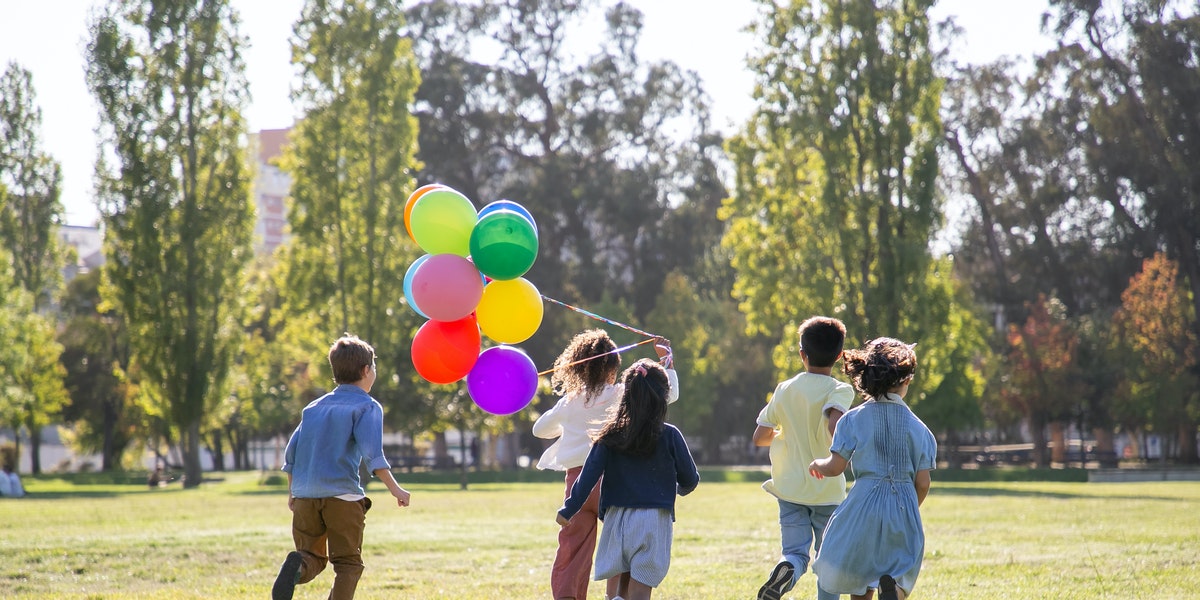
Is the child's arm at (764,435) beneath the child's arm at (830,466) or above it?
above

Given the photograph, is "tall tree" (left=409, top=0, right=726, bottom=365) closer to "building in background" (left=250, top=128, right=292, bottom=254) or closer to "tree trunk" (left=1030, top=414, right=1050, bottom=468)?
"tree trunk" (left=1030, top=414, right=1050, bottom=468)

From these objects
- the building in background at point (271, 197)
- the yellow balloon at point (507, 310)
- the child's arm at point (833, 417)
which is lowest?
the child's arm at point (833, 417)

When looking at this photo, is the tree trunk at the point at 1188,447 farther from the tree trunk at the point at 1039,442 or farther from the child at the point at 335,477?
the child at the point at 335,477

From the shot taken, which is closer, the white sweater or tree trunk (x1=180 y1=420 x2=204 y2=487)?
the white sweater

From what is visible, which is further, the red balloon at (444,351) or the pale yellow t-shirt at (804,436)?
the red balloon at (444,351)

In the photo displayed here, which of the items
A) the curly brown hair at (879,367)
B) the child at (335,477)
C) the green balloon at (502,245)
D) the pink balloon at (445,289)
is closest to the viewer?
the curly brown hair at (879,367)

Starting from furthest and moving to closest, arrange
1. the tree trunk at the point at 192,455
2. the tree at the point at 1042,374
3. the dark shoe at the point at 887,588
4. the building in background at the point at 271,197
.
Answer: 1. the building in background at the point at 271,197
2. the tree at the point at 1042,374
3. the tree trunk at the point at 192,455
4. the dark shoe at the point at 887,588

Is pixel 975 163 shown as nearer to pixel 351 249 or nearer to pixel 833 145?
pixel 833 145

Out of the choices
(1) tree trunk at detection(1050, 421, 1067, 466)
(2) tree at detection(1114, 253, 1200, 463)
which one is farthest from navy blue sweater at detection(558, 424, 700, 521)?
(1) tree trunk at detection(1050, 421, 1067, 466)

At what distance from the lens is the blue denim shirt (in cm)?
634

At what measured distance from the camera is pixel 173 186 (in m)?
33.8

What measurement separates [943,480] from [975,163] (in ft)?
59.0

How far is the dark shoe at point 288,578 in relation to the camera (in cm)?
607

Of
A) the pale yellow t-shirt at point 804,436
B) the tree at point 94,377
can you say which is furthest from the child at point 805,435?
the tree at point 94,377
